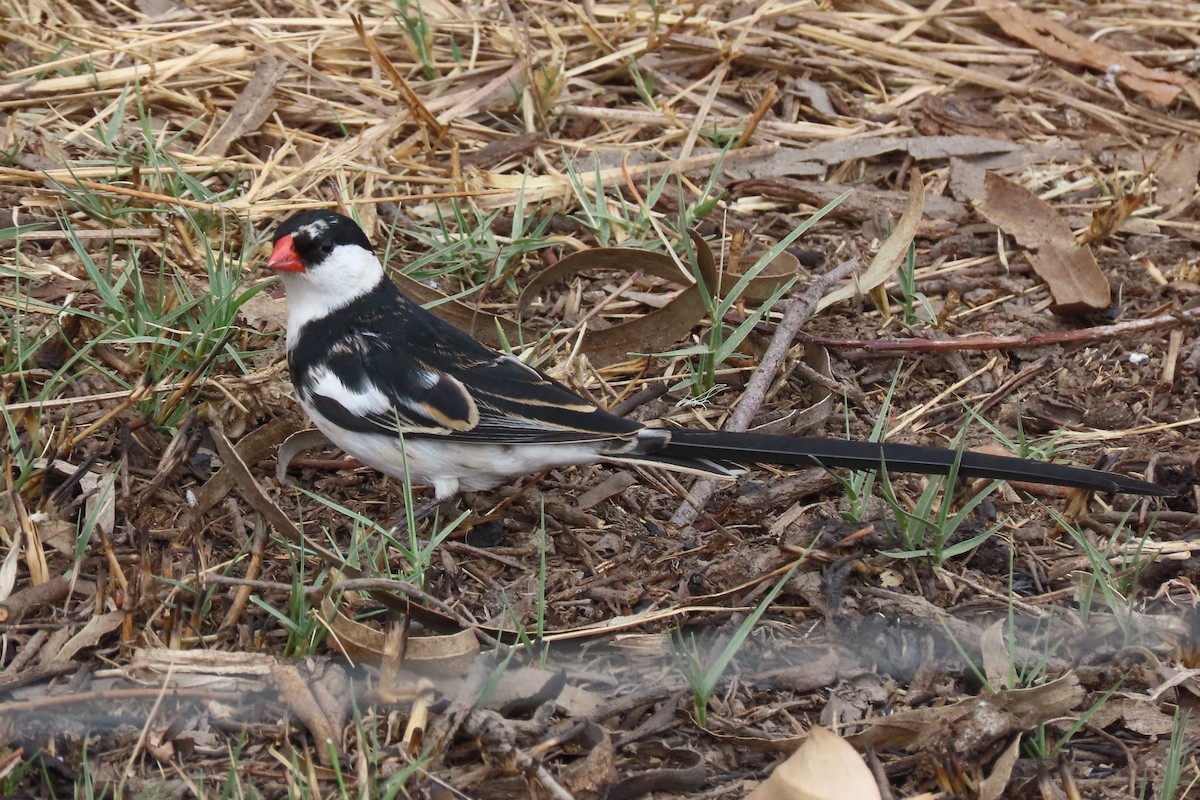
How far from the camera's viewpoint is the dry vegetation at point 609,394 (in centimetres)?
307

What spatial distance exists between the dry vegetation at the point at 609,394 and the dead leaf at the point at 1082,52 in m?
0.02

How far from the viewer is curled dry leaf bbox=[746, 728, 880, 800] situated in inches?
108

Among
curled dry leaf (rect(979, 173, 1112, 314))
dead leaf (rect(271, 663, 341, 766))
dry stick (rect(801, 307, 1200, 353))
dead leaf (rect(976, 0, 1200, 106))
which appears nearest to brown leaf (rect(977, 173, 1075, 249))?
curled dry leaf (rect(979, 173, 1112, 314))

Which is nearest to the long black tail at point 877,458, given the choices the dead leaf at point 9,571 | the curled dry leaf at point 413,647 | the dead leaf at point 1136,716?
the dead leaf at point 1136,716

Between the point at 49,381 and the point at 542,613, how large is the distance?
5.94ft

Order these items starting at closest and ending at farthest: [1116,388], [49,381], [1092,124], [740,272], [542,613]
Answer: [542,613] < [49,381] < [1116,388] < [740,272] < [1092,124]

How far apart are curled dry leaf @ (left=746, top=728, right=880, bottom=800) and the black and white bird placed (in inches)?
39.1

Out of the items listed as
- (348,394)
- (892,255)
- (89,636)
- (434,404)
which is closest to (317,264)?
(348,394)

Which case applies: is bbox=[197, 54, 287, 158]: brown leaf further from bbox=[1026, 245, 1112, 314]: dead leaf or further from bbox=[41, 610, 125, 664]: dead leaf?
bbox=[1026, 245, 1112, 314]: dead leaf

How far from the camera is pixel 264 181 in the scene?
16.9 ft

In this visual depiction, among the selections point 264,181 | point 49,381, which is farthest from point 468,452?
point 264,181

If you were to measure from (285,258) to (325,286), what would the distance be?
0.49 ft

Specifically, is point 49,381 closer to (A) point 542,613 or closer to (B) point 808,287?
(A) point 542,613

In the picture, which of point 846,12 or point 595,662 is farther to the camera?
point 846,12
